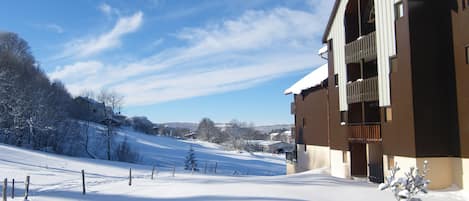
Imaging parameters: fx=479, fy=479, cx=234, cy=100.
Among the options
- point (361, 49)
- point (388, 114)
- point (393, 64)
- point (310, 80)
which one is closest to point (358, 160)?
point (388, 114)

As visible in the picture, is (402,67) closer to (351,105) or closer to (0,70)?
(351,105)

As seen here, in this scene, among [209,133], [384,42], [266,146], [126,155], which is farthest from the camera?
[209,133]

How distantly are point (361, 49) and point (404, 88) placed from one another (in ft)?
15.6

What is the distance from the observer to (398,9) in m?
20.3

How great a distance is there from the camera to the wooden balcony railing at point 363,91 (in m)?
22.9

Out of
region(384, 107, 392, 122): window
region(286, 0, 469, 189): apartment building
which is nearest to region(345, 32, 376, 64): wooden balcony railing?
region(286, 0, 469, 189): apartment building

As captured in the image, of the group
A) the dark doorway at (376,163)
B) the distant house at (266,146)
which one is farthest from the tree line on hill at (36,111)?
the distant house at (266,146)

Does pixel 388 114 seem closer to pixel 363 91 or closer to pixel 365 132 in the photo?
pixel 363 91

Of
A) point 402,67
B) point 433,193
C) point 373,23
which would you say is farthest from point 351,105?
point 433,193

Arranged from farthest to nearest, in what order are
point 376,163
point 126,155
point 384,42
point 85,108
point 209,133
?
point 209,133 < point 85,108 < point 126,155 < point 376,163 < point 384,42

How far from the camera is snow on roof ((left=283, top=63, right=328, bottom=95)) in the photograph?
111 ft

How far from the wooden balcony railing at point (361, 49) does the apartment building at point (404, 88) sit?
5 cm

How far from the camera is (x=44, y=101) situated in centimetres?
6988

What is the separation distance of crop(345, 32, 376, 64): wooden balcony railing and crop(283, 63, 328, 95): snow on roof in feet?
22.3
